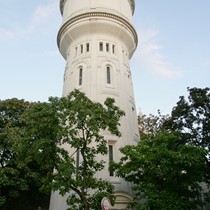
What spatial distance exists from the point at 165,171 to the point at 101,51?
46.6ft

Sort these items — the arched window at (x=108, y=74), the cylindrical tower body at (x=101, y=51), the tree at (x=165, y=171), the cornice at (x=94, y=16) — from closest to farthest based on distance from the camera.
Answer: the tree at (x=165, y=171), the cylindrical tower body at (x=101, y=51), the arched window at (x=108, y=74), the cornice at (x=94, y=16)

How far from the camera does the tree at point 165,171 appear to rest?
13656 millimetres

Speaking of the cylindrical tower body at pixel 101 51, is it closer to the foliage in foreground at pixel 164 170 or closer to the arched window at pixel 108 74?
the arched window at pixel 108 74

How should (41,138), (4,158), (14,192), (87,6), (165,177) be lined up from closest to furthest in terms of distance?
(41,138), (165,177), (14,192), (4,158), (87,6)

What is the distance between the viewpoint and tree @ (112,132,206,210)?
13656 mm

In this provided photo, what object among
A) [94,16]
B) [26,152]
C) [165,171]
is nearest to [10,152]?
[26,152]

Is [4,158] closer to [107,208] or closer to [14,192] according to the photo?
[14,192]

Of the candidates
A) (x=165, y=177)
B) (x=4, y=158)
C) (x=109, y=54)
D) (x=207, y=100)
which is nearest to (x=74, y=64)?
(x=109, y=54)

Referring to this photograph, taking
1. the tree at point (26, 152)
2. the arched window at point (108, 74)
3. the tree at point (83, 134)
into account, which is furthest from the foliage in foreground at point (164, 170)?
the arched window at point (108, 74)

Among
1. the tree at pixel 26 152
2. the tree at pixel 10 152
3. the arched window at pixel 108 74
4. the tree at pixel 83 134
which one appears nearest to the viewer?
the tree at pixel 83 134

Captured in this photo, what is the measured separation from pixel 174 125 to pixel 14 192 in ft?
45.9

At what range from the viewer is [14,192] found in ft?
72.8

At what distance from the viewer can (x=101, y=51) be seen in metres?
24.9

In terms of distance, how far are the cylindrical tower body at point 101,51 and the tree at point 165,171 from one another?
19.3 feet
